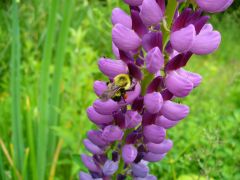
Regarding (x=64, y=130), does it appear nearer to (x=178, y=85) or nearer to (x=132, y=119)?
(x=132, y=119)

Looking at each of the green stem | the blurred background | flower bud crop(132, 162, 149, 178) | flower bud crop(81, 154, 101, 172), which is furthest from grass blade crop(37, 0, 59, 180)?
the green stem

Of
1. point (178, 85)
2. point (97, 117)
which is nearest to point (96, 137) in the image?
point (97, 117)

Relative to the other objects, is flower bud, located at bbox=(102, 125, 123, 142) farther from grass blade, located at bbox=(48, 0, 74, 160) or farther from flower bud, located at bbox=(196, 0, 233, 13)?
grass blade, located at bbox=(48, 0, 74, 160)

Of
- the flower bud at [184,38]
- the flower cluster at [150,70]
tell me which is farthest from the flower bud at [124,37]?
the flower bud at [184,38]

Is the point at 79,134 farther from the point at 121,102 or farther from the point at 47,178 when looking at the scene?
the point at 121,102

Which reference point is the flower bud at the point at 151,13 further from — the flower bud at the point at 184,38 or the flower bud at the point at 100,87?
the flower bud at the point at 100,87

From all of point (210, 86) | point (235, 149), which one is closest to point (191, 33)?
point (235, 149)

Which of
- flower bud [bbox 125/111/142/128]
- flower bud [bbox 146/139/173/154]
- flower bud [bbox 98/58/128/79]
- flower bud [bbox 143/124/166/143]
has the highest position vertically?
flower bud [bbox 98/58/128/79]
